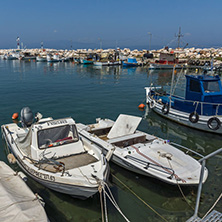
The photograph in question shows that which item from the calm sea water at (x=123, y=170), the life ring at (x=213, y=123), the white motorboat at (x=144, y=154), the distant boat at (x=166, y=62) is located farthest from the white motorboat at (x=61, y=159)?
the distant boat at (x=166, y=62)

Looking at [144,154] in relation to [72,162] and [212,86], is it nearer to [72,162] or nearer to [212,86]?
[72,162]

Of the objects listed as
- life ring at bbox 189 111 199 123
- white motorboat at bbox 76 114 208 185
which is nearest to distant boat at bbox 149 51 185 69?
life ring at bbox 189 111 199 123

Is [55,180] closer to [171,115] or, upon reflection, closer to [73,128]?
[73,128]

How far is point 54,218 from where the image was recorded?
7938mm

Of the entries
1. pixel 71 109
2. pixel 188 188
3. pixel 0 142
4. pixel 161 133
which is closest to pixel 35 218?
pixel 188 188

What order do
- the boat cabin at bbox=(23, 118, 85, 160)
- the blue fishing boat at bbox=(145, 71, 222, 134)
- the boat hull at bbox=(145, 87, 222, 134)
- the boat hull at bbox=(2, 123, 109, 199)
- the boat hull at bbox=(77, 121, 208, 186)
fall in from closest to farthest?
the boat hull at bbox=(2, 123, 109, 199), the boat hull at bbox=(77, 121, 208, 186), the boat cabin at bbox=(23, 118, 85, 160), the blue fishing boat at bbox=(145, 71, 222, 134), the boat hull at bbox=(145, 87, 222, 134)

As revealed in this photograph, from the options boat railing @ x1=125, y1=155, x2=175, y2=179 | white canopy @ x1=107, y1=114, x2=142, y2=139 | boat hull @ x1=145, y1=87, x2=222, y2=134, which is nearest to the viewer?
boat railing @ x1=125, y1=155, x2=175, y2=179

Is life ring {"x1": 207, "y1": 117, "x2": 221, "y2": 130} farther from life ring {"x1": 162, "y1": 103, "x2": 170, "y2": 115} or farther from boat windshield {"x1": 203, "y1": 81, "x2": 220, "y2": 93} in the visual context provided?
life ring {"x1": 162, "y1": 103, "x2": 170, "y2": 115}

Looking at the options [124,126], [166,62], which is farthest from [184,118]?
[166,62]

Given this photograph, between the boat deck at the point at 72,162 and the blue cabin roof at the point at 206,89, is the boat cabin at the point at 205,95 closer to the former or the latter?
the blue cabin roof at the point at 206,89

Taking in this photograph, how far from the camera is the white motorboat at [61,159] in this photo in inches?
315

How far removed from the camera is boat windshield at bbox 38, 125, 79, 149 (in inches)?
384

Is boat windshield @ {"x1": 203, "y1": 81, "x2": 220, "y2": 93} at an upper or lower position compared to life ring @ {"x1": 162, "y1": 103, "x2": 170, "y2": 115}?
upper

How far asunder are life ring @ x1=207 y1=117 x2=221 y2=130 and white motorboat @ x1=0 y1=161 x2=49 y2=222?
492 inches
